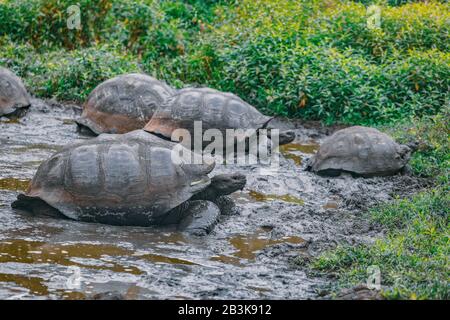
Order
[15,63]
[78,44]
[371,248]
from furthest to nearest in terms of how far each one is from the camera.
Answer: [78,44]
[15,63]
[371,248]

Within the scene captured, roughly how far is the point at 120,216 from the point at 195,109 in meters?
3.32

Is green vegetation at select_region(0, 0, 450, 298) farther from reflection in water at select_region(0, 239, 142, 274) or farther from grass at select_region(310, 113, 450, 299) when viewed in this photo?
reflection in water at select_region(0, 239, 142, 274)

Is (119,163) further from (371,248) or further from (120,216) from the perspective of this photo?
(371,248)

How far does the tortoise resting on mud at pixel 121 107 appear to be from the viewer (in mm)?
9852

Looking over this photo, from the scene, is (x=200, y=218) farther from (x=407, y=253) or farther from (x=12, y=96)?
(x=12, y=96)

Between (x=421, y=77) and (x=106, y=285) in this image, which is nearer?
(x=106, y=285)

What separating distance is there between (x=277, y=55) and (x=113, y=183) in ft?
18.7

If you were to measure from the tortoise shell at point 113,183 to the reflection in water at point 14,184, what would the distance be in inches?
32.5

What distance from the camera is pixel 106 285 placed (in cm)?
509

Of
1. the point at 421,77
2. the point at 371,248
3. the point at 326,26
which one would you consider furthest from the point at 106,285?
the point at 326,26

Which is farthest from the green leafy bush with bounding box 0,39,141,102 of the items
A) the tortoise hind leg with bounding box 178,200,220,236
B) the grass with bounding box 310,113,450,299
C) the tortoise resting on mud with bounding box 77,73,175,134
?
the grass with bounding box 310,113,450,299

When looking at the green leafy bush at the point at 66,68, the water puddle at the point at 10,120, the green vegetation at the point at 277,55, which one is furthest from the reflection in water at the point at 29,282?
the green leafy bush at the point at 66,68
